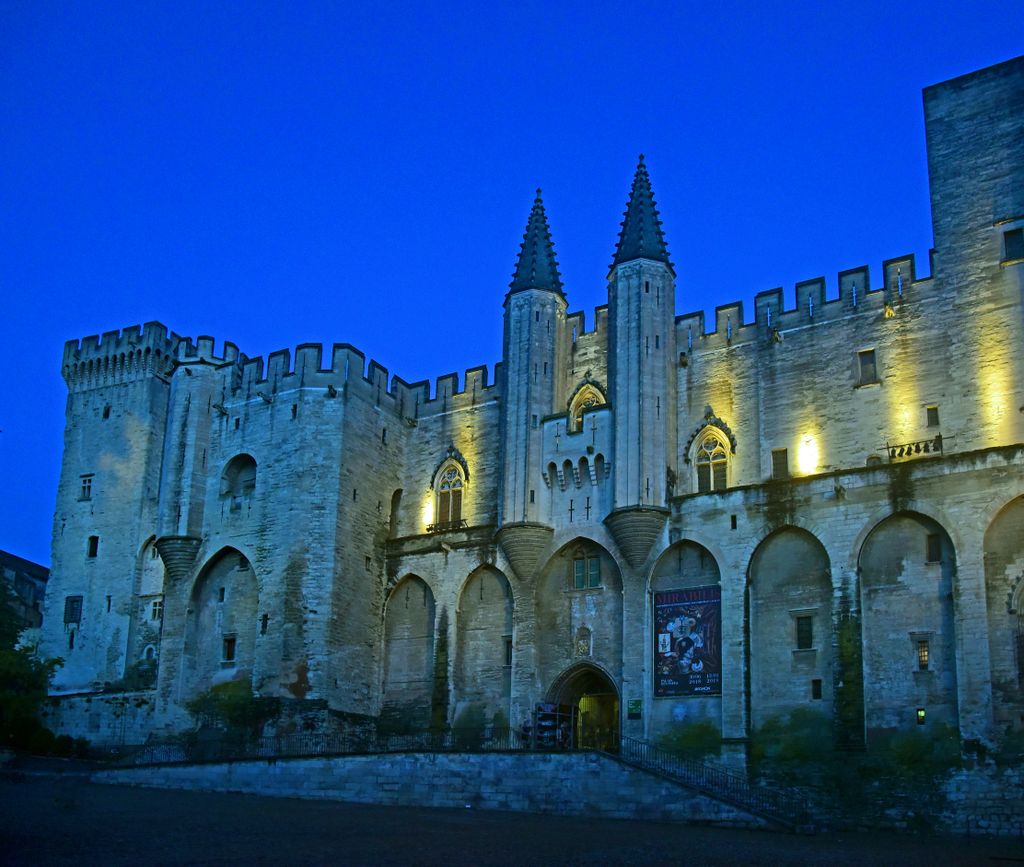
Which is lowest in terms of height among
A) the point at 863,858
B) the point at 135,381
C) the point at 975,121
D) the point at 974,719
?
the point at 863,858

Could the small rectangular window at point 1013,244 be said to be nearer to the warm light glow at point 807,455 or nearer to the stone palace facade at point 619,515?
the stone palace facade at point 619,515

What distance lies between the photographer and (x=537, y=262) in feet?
138

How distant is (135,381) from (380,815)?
2556 centimetres

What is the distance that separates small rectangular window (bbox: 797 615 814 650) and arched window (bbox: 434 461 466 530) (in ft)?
43.1

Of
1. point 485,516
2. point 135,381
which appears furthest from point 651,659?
point 135,381

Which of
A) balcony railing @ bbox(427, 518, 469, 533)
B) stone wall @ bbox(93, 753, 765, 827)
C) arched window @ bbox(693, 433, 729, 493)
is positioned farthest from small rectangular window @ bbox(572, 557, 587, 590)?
stone wall @ bbox(93, 753, 765, 827)

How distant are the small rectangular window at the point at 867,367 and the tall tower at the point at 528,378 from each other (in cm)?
982

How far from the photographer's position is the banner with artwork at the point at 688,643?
34875mm

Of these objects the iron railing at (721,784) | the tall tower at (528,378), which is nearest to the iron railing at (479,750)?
the iron railing at (721,784)

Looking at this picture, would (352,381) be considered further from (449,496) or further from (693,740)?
(693,740)

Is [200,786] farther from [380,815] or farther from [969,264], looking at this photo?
[969,264]

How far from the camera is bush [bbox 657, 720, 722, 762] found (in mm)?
34000

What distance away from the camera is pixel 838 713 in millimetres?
31906

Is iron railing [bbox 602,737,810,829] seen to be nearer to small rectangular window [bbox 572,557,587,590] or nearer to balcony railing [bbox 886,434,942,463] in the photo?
small rectangular window [bbox 572,557,587,590]
